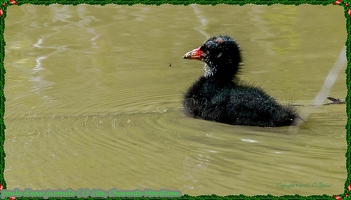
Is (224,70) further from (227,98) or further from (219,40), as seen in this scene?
(227,98)

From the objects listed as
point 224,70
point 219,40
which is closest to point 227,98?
point 224,70

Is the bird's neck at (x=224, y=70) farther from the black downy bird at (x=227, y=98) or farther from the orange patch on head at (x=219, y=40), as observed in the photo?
the orange patch on head at (x=219, y=40)

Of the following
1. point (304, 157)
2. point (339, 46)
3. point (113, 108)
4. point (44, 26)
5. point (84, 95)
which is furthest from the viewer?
point (44, 26)

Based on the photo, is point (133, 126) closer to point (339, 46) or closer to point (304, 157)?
point (304, 157)

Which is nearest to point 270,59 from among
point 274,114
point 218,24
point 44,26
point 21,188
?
point 218,24

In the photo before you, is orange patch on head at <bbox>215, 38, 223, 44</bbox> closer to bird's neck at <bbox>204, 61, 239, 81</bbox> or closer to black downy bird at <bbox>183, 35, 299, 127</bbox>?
black downy bird at <bbox>183, 35, 299, 127</bbox>

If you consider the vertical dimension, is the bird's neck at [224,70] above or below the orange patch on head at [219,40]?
below

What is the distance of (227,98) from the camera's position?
21.7 feet

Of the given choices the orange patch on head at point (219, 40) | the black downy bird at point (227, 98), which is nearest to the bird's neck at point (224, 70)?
the black downy bird at point (227, 98)

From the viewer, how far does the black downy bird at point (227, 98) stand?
641cm

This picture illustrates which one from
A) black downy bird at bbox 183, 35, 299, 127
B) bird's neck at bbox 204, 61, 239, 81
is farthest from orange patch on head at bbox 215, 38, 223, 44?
bird's neck at bbox 204, 61, 239, 81

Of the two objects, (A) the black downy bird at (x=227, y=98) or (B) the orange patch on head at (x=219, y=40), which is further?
(B) the orange patch on head at (x=219, y=40)

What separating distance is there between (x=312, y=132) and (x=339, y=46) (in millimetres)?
4197

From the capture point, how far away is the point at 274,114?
6.38 meters
